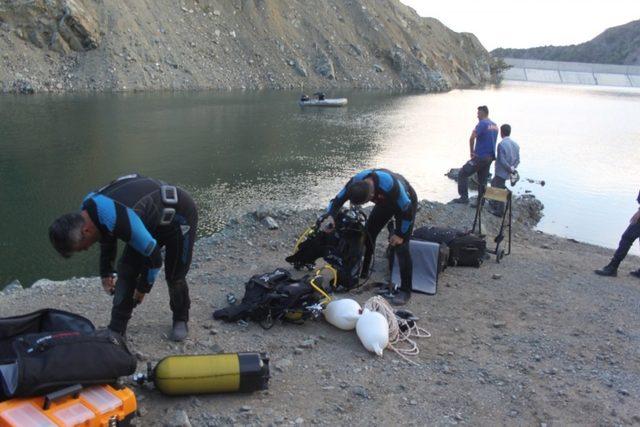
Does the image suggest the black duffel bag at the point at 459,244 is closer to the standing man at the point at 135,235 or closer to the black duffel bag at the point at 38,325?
the standing man at the point at 135,235

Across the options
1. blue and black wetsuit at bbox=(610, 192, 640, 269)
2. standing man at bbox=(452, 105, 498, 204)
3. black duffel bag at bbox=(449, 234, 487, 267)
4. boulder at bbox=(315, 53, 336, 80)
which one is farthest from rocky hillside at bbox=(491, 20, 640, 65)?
black duffel bag at bbox=(449, 234, 487, 267)

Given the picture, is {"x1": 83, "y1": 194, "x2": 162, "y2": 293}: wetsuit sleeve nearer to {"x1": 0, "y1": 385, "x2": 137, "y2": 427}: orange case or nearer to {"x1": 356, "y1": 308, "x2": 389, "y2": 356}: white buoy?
{"x1": 0, "y1": 385, "x2": 137, "y2": 427}: orange case

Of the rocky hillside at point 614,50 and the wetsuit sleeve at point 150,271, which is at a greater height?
the rocky hillside at point 614,50

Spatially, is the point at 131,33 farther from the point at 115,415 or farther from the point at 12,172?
the point at 115,415

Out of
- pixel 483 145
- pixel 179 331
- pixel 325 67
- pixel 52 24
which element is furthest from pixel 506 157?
pixel 325 67

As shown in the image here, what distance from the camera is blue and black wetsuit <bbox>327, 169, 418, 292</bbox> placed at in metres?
6.35

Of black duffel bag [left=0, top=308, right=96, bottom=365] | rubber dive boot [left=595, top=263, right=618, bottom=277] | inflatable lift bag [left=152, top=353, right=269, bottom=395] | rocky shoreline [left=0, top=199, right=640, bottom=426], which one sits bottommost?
rubber dive boot [left=595, top=263, right=618, bottom=277]

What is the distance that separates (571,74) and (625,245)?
414ft

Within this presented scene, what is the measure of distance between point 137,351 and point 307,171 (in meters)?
13.4

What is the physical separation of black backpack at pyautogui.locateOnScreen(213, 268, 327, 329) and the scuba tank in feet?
4.17

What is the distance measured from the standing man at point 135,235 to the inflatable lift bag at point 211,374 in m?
0.79

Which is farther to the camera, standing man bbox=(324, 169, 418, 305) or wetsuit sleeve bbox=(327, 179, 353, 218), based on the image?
wetsuit sleeve bbox=(327, 179, 353, 218)

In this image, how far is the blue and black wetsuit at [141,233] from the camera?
416 cm

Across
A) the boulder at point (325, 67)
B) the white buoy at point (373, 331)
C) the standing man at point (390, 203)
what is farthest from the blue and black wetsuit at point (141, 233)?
the boulder at point (325, 67)
